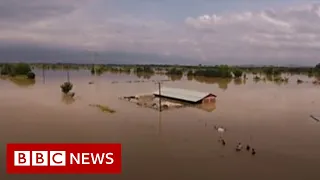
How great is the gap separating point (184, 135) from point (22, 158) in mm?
7310

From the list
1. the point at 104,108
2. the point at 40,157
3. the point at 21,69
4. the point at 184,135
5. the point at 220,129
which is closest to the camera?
the point at 40,157

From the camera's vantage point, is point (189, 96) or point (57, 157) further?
point (189, 96)

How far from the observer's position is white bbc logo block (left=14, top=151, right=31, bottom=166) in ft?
17.5

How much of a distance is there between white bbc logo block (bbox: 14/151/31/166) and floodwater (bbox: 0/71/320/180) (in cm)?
254

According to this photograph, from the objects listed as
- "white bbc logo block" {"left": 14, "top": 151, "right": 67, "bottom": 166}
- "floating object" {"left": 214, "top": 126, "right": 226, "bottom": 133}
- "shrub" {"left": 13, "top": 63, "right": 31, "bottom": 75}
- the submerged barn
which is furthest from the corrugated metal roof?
"shrub" {"left": 13, "top": 63, "right": 31, "bottom": 75}

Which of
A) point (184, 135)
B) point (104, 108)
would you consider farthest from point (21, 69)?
point (184, 135)

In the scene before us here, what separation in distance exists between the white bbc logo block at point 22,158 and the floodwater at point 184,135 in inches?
100

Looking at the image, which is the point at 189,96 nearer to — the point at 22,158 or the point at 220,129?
the point at 220,129

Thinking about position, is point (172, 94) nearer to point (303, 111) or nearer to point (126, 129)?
point (303, 111)

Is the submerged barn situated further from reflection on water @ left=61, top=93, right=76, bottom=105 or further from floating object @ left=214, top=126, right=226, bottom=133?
floating object @ left=214, top=126, right=226, bottom=133

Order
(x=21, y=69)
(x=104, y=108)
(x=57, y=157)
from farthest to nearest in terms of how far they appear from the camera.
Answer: (x=21, y=69)
(x=104, y=108)
(x=57, y=157)

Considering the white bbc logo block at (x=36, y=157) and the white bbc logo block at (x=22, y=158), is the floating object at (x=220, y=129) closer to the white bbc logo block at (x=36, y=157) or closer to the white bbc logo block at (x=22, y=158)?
the white bbc logo block at (x=36, y=157)

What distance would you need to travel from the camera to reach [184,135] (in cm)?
1203

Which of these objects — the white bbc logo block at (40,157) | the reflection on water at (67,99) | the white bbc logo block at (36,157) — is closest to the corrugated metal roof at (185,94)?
the reflection on water at (67,99)
